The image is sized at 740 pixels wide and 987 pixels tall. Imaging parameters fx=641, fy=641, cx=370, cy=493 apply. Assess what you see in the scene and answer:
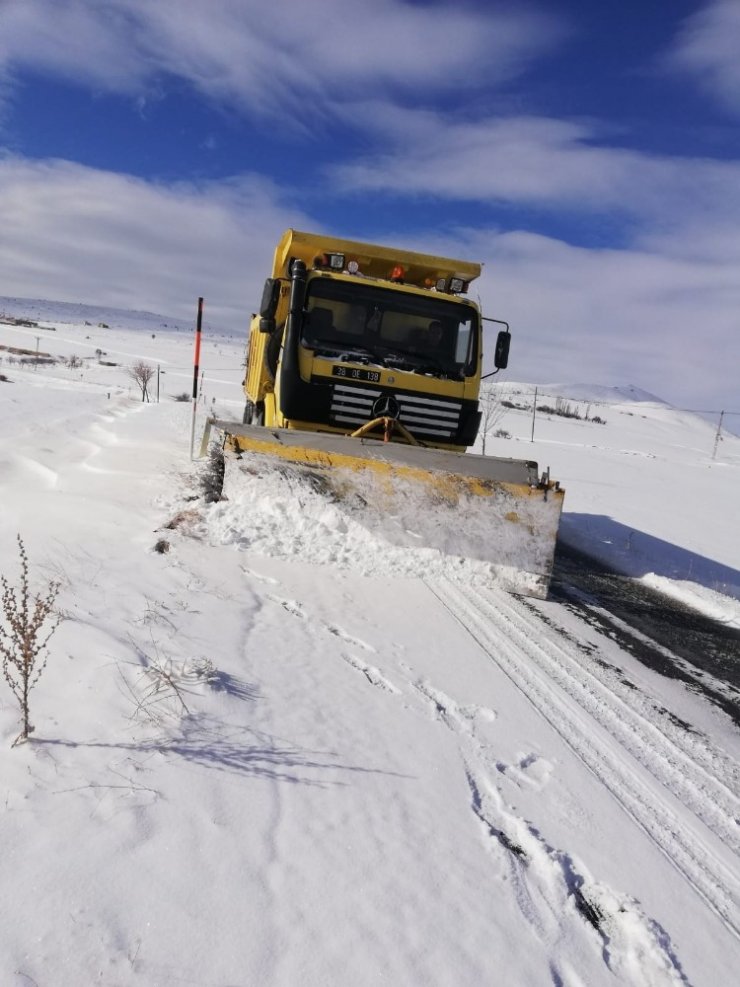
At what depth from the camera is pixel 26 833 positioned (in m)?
1.90

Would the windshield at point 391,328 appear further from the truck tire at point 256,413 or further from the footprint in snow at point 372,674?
the footprint in snow at point 372,674

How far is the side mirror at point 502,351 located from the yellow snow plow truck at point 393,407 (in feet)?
0.04

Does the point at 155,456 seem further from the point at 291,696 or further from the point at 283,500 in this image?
the point at 291,696

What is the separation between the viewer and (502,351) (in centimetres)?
817

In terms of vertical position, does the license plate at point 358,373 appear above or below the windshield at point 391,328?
below

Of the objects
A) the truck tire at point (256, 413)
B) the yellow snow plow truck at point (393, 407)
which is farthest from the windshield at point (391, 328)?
the truck tire at point (256, 413)

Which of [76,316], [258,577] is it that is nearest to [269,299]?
[258,577]

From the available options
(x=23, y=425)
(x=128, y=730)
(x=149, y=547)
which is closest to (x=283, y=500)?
(x=149, y=547)

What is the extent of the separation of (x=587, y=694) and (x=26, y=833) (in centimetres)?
304

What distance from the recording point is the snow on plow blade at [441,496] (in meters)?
5.90

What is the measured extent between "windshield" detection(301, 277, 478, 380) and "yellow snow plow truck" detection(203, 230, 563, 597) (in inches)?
0.5

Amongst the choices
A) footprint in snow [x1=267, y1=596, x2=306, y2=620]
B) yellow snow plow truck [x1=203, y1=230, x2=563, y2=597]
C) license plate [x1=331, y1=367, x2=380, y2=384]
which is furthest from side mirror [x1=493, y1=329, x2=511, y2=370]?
footprint in snow [x1=267, y1=596, x2=306, y2=620]

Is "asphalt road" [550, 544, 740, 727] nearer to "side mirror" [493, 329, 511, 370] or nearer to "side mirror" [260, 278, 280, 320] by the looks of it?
"side mirror" [493, 329, 511, 370]

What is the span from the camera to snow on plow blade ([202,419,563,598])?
19.4 feet
